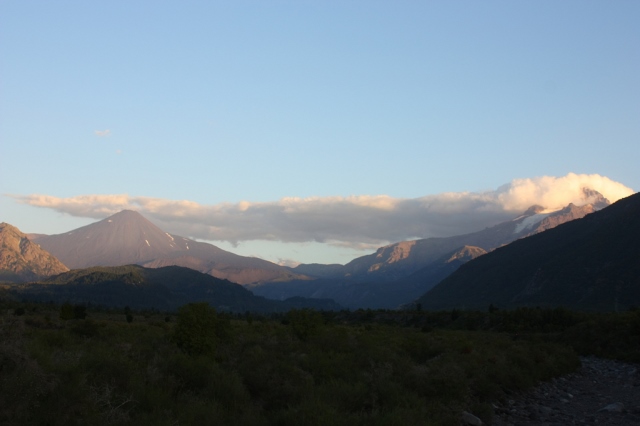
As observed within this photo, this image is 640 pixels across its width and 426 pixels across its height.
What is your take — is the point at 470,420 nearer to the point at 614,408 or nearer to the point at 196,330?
the point at 614,408

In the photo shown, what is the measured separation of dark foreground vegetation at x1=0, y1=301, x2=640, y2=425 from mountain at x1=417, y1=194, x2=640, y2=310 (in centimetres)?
7873

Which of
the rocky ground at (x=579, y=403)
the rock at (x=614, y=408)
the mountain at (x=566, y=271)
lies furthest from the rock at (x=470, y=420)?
the mountain at (x=566, y=271)

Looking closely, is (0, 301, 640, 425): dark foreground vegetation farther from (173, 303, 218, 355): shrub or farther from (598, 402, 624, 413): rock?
(598, 402, 624, 413): rock

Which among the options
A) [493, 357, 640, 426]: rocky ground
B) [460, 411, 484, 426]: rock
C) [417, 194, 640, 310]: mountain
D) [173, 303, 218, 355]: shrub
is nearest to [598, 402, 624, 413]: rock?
[493, 357, 640, 426]: rocky ground

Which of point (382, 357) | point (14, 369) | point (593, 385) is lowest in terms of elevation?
point (593, 385)

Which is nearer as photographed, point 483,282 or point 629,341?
point 629,341

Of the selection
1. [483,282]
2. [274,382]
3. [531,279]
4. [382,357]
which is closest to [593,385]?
[382,357]

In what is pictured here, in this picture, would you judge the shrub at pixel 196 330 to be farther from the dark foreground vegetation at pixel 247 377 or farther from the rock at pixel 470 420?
the rock at pixel 470 420

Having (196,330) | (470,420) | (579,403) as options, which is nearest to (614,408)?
(579,403)

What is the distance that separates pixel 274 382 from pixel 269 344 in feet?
22.3

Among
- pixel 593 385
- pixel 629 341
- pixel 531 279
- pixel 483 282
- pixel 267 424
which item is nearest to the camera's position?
pixel 267 424

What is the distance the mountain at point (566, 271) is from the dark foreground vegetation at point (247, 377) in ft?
258

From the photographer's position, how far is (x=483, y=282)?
168m

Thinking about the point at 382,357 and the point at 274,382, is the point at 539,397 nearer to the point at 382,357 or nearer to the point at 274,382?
the point at 382,357
